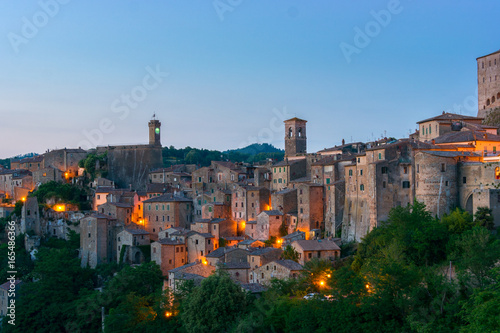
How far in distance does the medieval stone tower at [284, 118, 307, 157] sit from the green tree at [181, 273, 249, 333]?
26.1 metres

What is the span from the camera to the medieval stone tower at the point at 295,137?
63.9m

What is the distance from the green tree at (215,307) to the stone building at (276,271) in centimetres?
364

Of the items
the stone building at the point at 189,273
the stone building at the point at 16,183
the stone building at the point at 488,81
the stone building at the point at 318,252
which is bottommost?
the stone building at the point at 189,273

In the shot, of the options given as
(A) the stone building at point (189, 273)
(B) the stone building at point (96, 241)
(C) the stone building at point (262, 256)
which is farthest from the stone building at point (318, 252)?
(B) the stone building at point (96, 241)

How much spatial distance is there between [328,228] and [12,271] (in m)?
26.3

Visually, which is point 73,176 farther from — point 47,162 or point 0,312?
point 0,312

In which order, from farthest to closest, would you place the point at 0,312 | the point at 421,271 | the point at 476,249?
the point at 0,312 → the point at 421,271 → the point at 476,249

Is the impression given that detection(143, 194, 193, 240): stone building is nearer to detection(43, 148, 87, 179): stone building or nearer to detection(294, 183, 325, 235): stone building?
detection(294, 183, 325, 235): stone building

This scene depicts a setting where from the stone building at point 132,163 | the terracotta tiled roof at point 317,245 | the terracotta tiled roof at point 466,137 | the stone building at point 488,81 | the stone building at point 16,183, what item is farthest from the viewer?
the stone building at point 132,163

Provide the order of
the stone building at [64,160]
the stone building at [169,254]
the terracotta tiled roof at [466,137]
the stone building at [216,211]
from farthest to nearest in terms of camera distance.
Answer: the stone building at [64,160] < the stone building at [216,211] < the stone building at [169,254] < the terracotta tiled roof at [466,137]

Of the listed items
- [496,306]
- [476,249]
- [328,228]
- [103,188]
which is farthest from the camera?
[103,188]

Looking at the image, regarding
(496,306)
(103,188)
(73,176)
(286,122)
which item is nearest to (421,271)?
(496,306)

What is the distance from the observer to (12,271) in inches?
2143

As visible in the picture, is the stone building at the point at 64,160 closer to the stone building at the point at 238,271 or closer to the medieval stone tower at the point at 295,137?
the medieval stone tower at the point at 295,137
